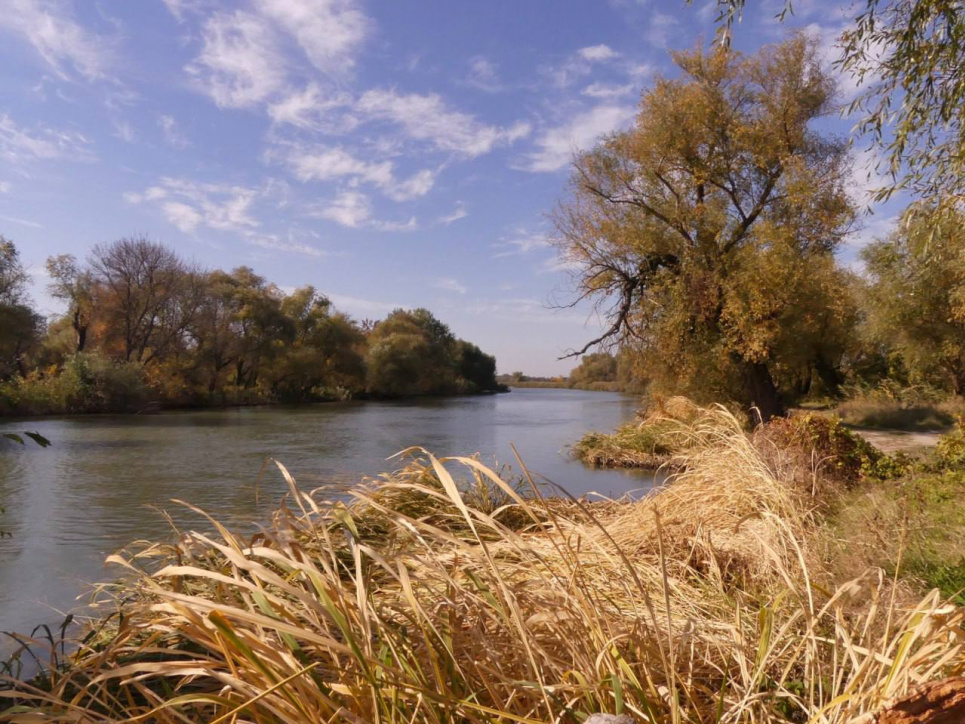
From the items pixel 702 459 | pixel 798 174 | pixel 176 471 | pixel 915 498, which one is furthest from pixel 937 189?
pixel 176 471

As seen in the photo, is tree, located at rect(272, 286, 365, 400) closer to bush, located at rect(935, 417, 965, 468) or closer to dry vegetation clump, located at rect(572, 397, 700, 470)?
dry vegetation clump, located at rect(572, 397, 700, 470)

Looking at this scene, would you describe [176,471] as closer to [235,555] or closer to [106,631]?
[106,631]

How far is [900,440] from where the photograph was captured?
1114 cm

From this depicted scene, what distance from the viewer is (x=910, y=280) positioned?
637 inches

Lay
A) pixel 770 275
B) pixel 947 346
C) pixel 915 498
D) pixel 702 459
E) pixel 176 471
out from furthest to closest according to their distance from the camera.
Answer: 1. pixel 947 346
2. pixel 770 275
3. pixel 176 471
4. pixel 702 459
5. pixel 915 498

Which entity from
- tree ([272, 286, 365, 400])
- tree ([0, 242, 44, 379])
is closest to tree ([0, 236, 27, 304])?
tree ([0, 242, 44, 379])

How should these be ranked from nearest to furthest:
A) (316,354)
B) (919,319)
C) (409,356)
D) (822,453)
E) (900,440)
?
(822,453) < (900,440) < (919,319) < (316,354) < (409,356)

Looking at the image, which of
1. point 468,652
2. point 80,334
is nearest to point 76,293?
point 80,334

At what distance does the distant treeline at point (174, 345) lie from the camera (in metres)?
23.8

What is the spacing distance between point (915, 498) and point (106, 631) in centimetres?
582

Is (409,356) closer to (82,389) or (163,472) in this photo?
(82,389)

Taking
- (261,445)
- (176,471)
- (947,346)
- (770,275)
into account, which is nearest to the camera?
(176,471)

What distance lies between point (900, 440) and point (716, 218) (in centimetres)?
549

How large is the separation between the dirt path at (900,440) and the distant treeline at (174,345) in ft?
79.4
